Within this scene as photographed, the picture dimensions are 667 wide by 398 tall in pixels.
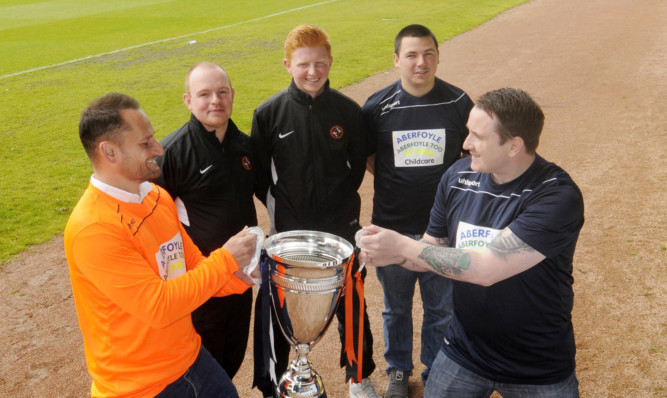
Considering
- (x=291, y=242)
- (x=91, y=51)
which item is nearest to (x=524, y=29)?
(x=91, y=51)

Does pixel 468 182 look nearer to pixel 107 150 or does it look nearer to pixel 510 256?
pixel 510 256

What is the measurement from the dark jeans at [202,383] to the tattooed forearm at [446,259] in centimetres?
123

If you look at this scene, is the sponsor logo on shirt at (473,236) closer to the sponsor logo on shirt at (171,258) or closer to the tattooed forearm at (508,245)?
the tattooed forearm at (508,245)

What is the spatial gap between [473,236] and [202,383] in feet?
5.13

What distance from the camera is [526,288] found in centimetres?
299

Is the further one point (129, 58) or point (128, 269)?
point (129, 58)

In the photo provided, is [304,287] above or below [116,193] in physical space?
below

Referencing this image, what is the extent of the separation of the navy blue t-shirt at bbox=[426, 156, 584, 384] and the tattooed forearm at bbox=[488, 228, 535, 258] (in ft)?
0.08

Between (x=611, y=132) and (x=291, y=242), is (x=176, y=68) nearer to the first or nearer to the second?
(x=611, y=132)

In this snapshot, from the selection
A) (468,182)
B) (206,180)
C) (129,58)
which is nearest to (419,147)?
(468,182)

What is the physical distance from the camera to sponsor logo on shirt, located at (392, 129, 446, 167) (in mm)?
4305

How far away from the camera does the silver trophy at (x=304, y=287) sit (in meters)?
2.73

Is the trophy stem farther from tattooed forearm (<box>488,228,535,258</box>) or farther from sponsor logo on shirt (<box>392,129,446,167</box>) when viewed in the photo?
sponsor logo on shirt (<box>392,129,446,167</box>)

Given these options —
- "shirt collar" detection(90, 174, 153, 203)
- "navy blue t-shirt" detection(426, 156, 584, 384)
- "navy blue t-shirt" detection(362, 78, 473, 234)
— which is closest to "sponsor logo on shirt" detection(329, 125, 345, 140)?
"navy blue t-shirt" detection(362, 78, 473, 234)
